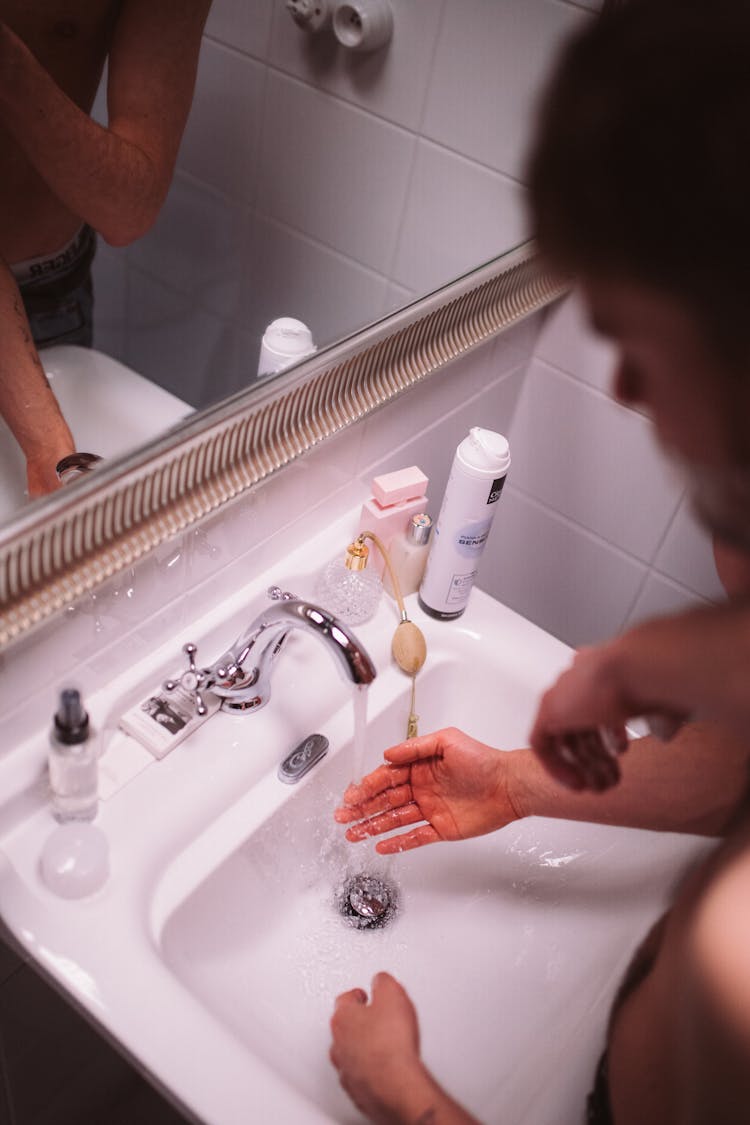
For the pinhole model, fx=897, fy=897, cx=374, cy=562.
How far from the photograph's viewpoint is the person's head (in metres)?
0.28

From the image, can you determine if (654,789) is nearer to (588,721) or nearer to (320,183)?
(588,721)

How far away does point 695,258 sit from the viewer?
0.29m

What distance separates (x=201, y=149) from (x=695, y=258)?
521 millimetres

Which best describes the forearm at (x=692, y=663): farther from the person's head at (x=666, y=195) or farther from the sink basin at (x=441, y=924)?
the sink basin at (x=441, y=924)

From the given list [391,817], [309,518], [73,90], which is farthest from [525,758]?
[73,90]

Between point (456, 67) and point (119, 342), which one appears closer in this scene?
point (119, 342)

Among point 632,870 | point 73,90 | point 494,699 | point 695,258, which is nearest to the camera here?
point 695,258

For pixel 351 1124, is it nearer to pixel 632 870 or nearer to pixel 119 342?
pixel 632 870

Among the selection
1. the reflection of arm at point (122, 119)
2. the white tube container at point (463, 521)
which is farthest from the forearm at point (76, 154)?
the white tube container at point (463, 521)

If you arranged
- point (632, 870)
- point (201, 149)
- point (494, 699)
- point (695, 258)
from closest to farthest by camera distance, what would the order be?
point (695, 258), point (201, 149), point (632, 870), point (494, 699)

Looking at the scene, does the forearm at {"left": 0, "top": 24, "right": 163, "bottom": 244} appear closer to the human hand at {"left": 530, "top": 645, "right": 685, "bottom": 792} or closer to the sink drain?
the human hand at {"left": 530, "top": 645, "right": 685, "bottom": 792}

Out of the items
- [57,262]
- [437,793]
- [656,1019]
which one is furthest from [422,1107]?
[57,262]

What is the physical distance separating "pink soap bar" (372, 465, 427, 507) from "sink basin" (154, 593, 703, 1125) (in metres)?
0.14

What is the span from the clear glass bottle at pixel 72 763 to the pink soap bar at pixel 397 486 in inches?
14.4
